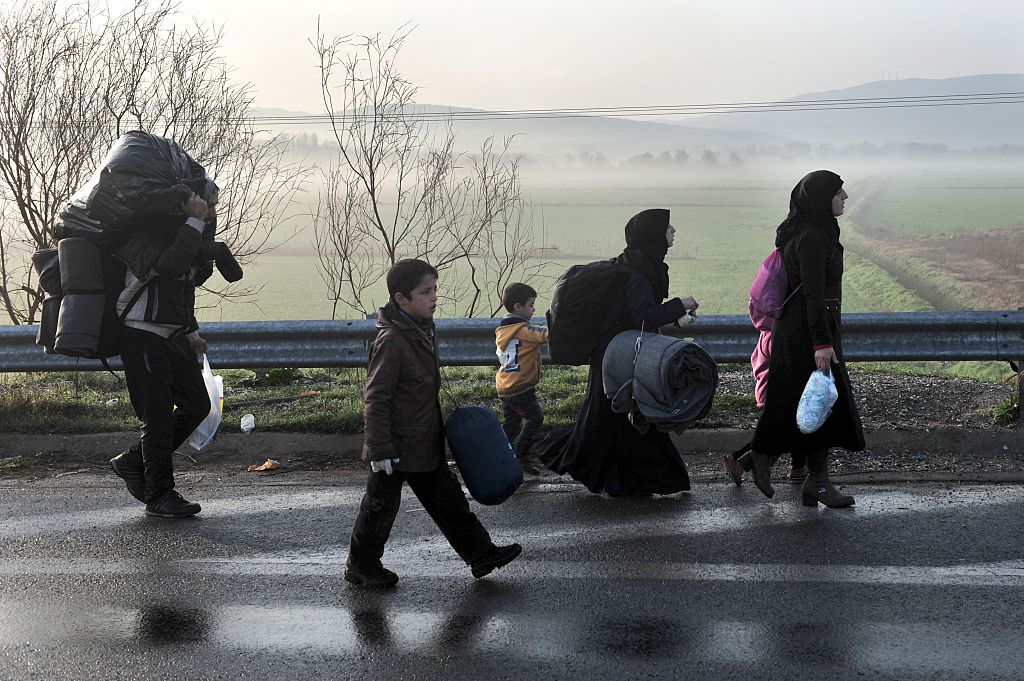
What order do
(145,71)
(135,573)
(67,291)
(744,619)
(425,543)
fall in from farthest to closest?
1. (145,71)
2. (67,291)
3. (425,543)
4. (135,573)
5. (744,619)

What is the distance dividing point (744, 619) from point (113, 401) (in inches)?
236

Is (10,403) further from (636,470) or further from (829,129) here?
(829,129)

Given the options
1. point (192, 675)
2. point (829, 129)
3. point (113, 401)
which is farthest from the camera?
point (829, 129)

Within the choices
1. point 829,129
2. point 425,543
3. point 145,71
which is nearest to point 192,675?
point 425,543

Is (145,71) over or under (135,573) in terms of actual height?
over

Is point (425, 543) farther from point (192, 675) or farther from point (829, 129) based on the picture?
point (829, 129)

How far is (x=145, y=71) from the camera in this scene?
1072cm

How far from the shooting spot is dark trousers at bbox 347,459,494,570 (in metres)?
4.52

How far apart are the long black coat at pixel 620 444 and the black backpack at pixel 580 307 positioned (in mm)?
52

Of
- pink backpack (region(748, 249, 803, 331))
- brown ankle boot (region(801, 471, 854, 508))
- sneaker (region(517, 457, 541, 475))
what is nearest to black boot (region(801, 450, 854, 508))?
brown ankle boot (region(801, 471, 854, 508))

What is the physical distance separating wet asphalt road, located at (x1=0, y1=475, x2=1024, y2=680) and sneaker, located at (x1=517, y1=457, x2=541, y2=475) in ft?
1.67

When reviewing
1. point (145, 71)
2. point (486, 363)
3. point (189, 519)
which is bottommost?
point (189, 519)

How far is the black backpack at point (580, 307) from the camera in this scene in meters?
5.79

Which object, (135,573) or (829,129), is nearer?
(135,573)
